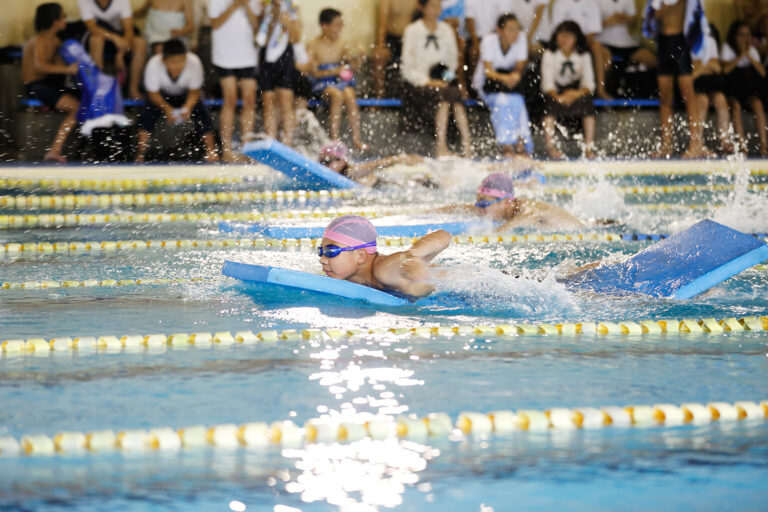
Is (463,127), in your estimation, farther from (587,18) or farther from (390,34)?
(587,18)

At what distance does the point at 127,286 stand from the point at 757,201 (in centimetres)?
447

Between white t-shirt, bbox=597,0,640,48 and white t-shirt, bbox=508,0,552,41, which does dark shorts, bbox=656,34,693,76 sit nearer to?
white t-shirt, bbox=597,0,640,48

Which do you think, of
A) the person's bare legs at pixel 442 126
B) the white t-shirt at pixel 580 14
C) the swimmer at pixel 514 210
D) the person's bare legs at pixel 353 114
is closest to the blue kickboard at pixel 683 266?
the swimmer at pixel 514 210

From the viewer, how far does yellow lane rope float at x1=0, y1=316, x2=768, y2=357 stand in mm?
3307

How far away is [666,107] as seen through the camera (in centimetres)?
983

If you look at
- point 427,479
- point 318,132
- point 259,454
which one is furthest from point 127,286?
point 318,132

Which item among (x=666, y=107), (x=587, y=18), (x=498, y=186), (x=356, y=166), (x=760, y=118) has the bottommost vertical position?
(x=498, y=186)

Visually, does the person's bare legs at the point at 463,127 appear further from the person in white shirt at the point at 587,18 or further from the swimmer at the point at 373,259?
the swimmer at the point at 373,259

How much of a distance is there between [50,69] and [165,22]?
1226mm

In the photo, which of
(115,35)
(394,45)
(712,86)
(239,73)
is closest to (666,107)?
(712,86)

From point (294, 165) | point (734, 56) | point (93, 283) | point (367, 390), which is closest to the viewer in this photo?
point (367, 390)

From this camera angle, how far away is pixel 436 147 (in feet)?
32.1

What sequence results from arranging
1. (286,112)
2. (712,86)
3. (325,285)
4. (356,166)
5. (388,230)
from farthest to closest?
(712,86) → (286,112) → (356,166) → (388,230) → (325,285)

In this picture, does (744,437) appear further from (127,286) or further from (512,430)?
(127,286)
